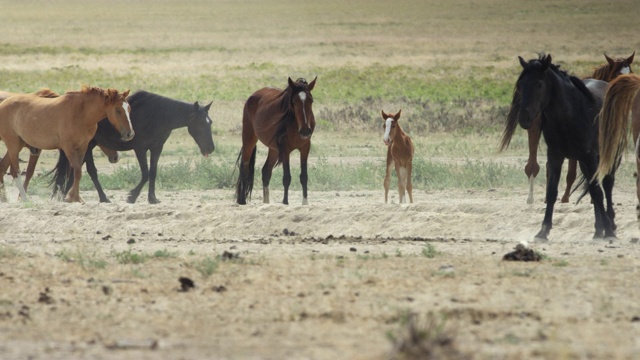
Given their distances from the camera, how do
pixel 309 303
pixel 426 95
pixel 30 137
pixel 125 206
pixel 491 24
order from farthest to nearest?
pixel 491 24, pixel 426 95, pixel 30 137, pixel 125 206, pixel 309 303

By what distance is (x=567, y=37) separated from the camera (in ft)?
238

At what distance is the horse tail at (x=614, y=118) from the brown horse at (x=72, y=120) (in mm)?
6835

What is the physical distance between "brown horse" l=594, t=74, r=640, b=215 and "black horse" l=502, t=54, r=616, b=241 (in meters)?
0.51

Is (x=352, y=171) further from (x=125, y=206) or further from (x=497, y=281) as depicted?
(x=497, y=281)

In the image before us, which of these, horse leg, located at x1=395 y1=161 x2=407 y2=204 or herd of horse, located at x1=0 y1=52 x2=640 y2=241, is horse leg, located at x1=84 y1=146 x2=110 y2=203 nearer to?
herd of horse, located at x1=0 y1=52 x2=640 y2=241

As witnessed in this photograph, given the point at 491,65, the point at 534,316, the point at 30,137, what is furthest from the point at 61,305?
the point at 491,65

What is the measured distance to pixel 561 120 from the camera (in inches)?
469

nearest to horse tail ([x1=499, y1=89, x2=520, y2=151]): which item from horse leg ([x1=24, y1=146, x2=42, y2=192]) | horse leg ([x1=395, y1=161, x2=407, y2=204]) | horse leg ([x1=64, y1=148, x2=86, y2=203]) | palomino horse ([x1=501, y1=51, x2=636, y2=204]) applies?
palomino horse ([x1=501, y1=51, x2=636, y2=204])

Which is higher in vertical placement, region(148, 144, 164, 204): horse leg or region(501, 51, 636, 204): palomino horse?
region(501, 51, 636, 204): palomino horse

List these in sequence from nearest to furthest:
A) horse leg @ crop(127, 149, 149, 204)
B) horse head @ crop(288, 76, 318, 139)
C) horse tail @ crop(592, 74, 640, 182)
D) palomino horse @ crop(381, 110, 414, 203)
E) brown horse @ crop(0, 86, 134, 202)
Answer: horse tail @ crop(592, 74, 640, 182) → horse head @ crop(288, 76, 318, 139) → brown horse @ crop(0, 86, 134, 202) → palomino horse @ crop(381, 110, 414, 203) → horse leg @ crop(127, 149, 149, 204)

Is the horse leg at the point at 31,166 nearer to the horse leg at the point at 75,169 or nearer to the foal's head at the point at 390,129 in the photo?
the horse leg at the point at 75,169

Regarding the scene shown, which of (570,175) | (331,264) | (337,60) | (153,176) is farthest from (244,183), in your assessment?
(337,60)

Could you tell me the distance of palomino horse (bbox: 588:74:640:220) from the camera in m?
11.3

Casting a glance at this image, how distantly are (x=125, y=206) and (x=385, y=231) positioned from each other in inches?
138
